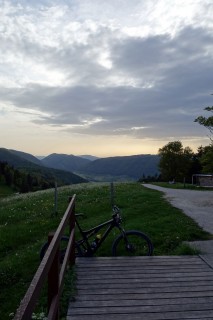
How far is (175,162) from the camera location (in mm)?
85812

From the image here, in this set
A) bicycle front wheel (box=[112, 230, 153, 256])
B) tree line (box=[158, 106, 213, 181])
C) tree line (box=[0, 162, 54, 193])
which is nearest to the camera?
bicycle front wheel (box=[112, 230, 153, 256])

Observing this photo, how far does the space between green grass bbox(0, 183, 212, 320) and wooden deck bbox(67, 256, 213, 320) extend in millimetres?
1060

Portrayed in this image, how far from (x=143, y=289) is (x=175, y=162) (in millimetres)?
80520

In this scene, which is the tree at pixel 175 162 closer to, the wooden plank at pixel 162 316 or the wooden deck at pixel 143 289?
the wooden deck at pixel 143 289

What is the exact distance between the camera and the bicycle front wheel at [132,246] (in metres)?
9.38

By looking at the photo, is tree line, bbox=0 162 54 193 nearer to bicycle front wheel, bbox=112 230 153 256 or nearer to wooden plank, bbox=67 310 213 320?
bicycle front wheel, bbox=112 230 153 256

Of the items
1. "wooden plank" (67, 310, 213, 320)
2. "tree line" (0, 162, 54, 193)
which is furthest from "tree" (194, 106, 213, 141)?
"tree line" (0, 162, 54, 193)

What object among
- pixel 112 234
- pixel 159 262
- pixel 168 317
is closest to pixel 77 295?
pixel 168 317

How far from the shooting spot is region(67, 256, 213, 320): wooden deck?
5680 millimetres

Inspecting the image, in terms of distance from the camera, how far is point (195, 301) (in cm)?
612

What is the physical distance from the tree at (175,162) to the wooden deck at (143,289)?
76671 millimetres

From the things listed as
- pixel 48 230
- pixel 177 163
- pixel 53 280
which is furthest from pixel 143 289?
pixel 177 163

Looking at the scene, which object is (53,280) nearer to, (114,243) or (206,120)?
(114,243)

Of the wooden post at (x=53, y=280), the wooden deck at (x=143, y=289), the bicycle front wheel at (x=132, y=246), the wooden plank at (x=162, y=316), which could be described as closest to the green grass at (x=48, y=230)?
the bicycle front wheel at (x=132, y=246)
